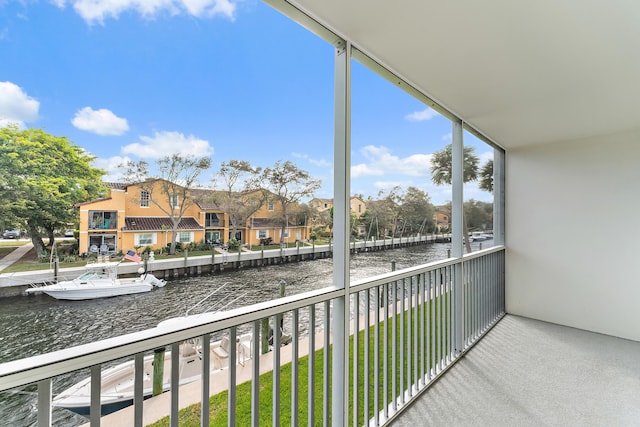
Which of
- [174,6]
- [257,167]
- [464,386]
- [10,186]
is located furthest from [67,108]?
[464,386]

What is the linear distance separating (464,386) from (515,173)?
9.33 ft

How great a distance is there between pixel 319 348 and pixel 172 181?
125 centimetres

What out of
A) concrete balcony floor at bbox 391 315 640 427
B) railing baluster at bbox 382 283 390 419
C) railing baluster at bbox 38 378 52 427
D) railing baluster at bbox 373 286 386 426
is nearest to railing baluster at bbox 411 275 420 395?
concrete balcony floor at bbox 391 315 640 427

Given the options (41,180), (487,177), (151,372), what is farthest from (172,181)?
(487,177)

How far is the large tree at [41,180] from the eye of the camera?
2.35 feet

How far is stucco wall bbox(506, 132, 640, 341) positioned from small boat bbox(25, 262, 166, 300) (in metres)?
4.31

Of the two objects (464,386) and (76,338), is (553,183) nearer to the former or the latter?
(464,386)

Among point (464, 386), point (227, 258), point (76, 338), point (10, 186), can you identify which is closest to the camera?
point (10, 186)

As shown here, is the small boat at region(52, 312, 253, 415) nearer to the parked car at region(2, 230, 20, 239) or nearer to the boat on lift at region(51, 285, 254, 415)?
the boat on lift at region(51, 285, 254, 415)

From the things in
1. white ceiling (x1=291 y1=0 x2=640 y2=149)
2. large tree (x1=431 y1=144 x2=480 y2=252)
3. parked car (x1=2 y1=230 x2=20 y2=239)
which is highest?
white ceiling (x1=291 y1=0 x2=640 y2=149)

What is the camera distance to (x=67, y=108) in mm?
794

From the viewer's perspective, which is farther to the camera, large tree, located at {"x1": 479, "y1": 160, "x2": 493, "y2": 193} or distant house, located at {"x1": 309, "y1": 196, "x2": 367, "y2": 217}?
large tree, located at {"x1": 479, "y1": 160, "x2": 493, "y2": 193}

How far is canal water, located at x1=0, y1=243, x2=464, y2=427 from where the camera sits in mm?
749

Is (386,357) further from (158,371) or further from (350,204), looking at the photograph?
(158,371)
